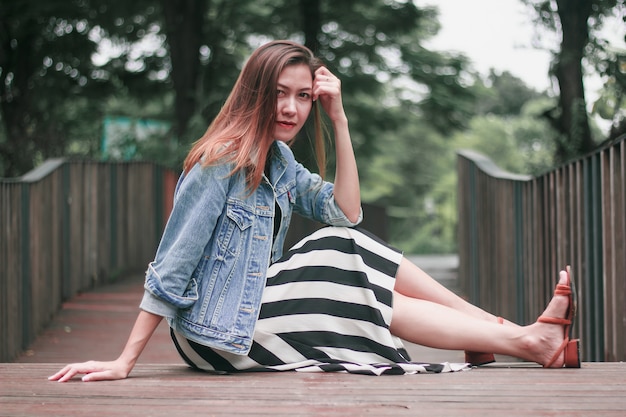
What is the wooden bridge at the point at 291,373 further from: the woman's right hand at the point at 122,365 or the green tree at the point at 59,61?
the green tree at the point at 59,61

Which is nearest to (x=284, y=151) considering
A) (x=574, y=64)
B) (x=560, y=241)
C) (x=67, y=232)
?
(x=560, y=241)

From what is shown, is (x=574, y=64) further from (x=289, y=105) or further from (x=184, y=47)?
(x=184, y=47)

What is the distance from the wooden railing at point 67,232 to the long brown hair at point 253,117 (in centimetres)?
251

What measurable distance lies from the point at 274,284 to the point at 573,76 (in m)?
5.33

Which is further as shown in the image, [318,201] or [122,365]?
[318,201]

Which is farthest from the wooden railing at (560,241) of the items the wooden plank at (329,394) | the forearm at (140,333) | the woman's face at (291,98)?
the forearm at (140,333)

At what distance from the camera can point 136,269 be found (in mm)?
9430

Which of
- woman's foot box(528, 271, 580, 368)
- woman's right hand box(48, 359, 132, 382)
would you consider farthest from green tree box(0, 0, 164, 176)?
woman's foot box(528, 271, 580, 368)

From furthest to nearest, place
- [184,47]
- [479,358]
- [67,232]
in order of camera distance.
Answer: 1. [184,47]
2. [67,232]
3. [479,358]

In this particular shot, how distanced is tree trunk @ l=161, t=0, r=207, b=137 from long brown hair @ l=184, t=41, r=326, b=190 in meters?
8.60

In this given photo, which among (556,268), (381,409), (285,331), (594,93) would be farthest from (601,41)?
(381,409)

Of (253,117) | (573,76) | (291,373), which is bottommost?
(291,373)

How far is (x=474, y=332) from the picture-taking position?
9.95 feet

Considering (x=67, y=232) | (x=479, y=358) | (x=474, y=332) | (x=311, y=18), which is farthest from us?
(x=311, y=18)
